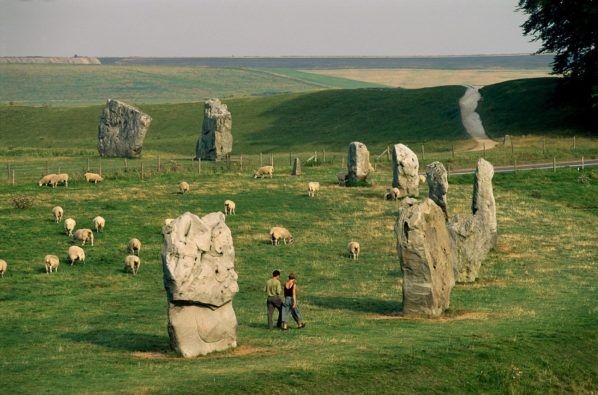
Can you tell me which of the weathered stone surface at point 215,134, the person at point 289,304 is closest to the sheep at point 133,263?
the person at point 289,304

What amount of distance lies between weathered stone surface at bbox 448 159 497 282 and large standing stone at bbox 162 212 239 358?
1624cm

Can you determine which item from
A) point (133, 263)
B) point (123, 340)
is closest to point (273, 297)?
point (123, 340)

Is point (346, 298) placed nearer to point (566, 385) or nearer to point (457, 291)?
point (457, 291)

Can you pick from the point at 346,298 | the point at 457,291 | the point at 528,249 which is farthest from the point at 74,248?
the point at 528,249

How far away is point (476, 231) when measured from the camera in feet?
174

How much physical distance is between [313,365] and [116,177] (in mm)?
46830

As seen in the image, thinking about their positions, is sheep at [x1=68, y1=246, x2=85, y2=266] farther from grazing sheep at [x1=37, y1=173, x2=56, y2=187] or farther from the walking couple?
grazing sheep at [x1=37, y1=173, x2=56, y2=187]

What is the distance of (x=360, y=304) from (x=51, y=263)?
1411cm

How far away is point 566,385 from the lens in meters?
36.2

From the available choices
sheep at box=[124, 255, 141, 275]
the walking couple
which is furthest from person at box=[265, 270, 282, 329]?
sheep at box=[124, 255, 141, 275]

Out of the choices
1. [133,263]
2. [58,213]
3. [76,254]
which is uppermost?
[58,213]

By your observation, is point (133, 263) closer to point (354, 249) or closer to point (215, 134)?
point (354, 249)

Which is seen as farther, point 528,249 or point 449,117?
point 449,117

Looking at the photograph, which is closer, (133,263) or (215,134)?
(133,263)
